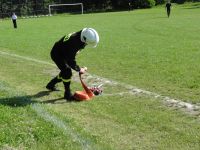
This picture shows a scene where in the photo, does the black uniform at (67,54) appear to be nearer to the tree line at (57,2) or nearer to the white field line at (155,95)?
the white field line at (155,95)

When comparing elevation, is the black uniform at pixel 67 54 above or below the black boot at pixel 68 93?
above

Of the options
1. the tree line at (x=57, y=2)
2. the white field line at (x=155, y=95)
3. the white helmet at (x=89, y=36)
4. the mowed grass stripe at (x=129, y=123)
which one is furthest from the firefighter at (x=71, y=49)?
the tree line at (x=57, y=2)

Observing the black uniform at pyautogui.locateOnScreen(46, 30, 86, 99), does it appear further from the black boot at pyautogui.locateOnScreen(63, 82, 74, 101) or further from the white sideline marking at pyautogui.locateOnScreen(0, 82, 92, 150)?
the white sideline marking at pyautogui.locateOnScreen(0, 82, 92, 150)

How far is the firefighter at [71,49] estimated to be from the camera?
9531mm

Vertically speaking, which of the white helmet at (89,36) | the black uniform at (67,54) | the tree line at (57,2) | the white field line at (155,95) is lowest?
the tree line at (57,2)

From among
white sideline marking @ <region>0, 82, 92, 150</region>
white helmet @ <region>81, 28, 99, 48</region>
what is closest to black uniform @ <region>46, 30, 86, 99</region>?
white helmet @ <region>81, 28, 99, 48</region>

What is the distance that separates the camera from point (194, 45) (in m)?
20.4

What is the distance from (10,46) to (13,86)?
11.8 meters

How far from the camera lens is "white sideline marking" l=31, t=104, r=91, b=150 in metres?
6.98

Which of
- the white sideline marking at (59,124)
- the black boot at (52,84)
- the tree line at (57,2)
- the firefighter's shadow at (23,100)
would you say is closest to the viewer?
the white sideline marking at (59,124)

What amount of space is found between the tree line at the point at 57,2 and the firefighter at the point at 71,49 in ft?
191

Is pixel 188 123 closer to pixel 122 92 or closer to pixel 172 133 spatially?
pixel 172 133

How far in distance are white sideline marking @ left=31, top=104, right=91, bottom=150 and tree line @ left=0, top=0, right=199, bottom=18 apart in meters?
59.3

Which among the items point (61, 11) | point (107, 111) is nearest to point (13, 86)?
point (107, 111)
